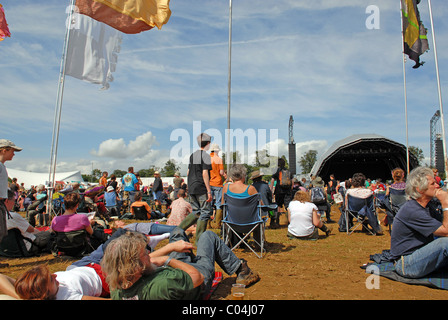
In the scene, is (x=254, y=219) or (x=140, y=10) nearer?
(x=254, y=219)

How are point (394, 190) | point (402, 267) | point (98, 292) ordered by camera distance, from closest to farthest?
point (98, 292)
point (402, 267)
point (394, 190)

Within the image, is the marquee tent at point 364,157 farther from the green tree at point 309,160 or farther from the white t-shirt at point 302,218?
the green tree at point 309,160

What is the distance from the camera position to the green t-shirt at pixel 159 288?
6.93 ft

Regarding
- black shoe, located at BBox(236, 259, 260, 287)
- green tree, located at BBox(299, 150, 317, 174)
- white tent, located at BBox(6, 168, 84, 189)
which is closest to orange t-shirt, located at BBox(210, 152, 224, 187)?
black shoe, located at BBox(236, 259, 260, 287)

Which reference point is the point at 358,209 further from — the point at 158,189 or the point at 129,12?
the point at 158,189

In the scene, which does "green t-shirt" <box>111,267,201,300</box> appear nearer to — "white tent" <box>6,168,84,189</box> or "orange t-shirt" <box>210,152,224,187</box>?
"orange t-shirt" <box>210,152,224,187</box>

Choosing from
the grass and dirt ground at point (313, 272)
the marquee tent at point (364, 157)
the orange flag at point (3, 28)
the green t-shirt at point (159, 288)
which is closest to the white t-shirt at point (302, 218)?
the grass and dirt ground at point (313, 272)

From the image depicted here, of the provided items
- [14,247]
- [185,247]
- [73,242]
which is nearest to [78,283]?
[185,247]

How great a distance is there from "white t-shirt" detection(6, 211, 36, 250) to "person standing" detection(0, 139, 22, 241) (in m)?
0.34

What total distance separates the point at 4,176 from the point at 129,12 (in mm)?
4065
